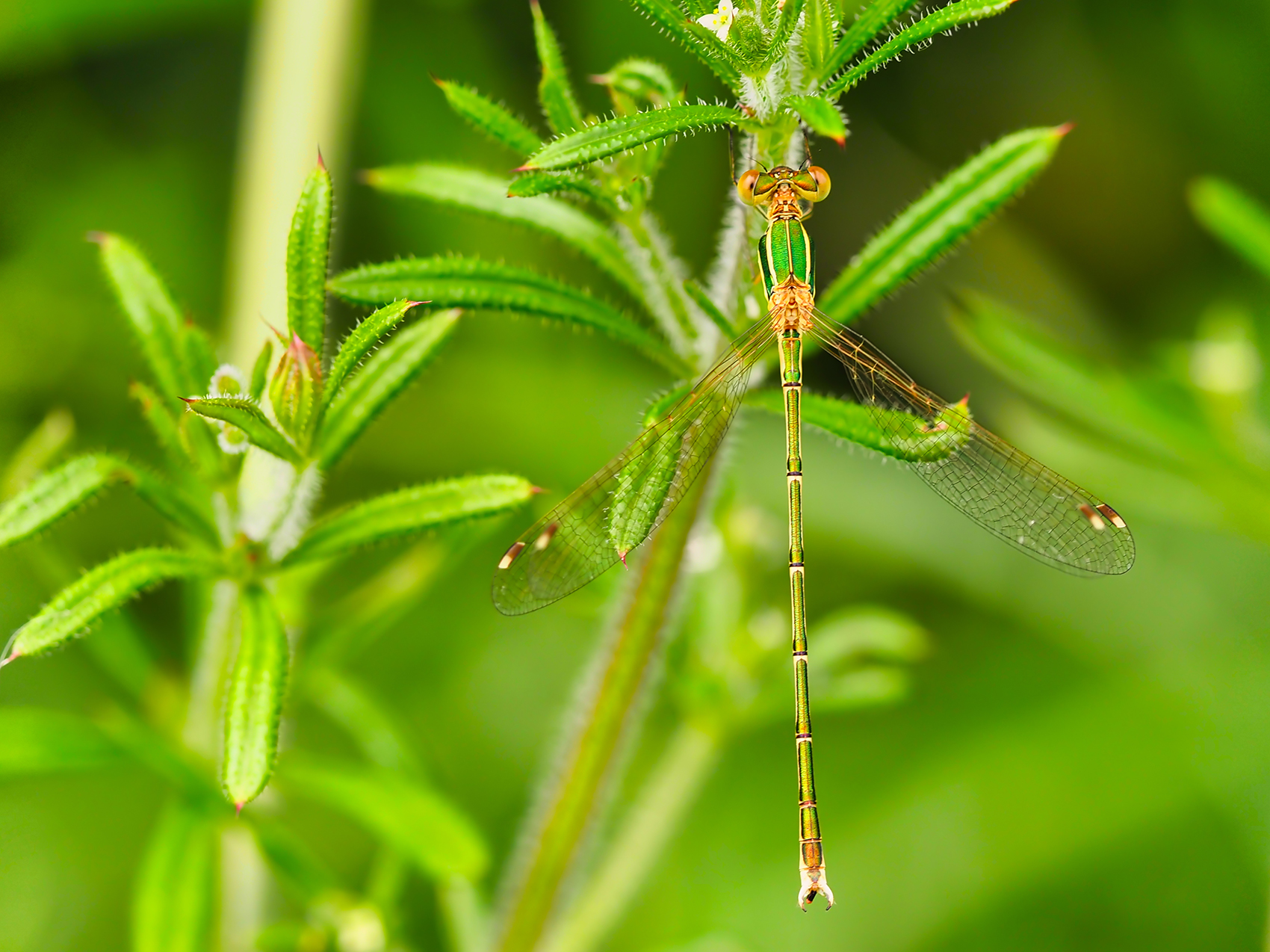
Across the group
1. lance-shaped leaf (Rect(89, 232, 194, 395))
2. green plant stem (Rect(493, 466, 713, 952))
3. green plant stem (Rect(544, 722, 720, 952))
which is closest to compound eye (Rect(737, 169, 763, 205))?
green plant stem (Rect(493, 466, 713, 952))

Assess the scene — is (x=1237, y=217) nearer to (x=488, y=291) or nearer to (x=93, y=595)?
(x=488, y=291)

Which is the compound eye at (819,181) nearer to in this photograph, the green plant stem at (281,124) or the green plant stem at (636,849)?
the green plant stem at (636,849)

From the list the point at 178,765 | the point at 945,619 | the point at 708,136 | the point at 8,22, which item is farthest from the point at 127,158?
the point at 945,619

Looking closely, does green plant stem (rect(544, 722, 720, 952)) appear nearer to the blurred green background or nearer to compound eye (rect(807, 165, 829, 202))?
the blurred green background

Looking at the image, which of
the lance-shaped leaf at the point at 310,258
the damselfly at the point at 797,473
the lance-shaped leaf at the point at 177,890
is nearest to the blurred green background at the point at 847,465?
the damselfly at the point at 797,473

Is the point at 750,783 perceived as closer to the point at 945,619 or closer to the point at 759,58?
the point at 945,619

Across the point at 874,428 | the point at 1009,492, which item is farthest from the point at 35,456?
the point at 1009,492
